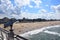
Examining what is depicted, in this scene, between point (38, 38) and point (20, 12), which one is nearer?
point (20, 12)

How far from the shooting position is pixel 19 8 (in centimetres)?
488

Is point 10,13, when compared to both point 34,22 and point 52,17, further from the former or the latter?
point 52,17

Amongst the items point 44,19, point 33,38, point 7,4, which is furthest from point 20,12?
point 33,38

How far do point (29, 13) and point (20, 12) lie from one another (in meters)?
0.30

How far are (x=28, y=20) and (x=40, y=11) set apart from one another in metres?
0.47

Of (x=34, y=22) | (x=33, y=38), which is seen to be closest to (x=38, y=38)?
(x=33, y=38)

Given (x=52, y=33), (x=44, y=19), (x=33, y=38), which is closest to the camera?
(x=44, y=19)

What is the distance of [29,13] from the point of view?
15.5ft

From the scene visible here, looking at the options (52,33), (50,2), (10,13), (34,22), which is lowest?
(52,33)

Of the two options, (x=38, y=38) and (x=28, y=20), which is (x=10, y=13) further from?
(x=38, y=38)

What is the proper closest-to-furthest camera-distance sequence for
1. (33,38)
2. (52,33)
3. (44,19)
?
(44,19) < (33,38) < (52,33)

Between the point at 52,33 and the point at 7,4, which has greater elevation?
the point at 7,4

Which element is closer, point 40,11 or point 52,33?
point 40,11

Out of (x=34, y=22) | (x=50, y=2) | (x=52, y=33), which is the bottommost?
(x=52, y=33)
